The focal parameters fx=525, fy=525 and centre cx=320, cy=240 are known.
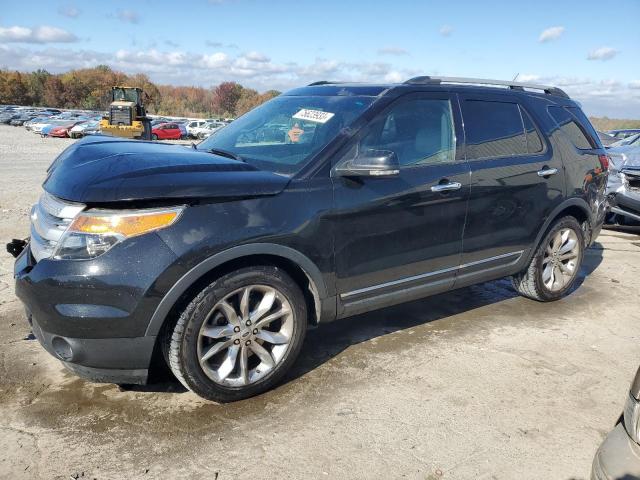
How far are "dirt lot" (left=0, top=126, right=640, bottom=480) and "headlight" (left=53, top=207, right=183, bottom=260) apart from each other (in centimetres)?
97

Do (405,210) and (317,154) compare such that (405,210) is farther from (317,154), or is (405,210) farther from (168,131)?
(168,131)

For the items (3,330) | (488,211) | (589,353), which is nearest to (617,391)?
(589,353)

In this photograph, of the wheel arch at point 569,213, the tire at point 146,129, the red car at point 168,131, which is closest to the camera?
the wheel arch at point 569,213

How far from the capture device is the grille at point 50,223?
2764 mm

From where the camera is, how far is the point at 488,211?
4121mm

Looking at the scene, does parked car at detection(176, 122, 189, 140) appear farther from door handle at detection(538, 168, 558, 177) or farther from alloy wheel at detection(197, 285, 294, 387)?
alloy wheel at detection(197, 285, 294, 387)

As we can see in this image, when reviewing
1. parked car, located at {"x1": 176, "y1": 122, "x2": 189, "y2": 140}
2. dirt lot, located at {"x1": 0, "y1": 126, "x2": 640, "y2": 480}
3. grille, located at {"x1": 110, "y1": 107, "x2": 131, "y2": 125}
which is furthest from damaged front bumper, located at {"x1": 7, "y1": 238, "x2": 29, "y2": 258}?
parked car, located at {"x1": 176, "y1": 122, "x2": 189, "y2": 140}

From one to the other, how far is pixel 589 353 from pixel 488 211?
1.33 meters

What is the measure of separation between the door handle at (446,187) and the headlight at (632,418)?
76.8 inches

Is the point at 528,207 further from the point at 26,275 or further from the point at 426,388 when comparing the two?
the point at 26,275

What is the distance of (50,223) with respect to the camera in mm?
2887

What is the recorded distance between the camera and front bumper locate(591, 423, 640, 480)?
1.87 meters

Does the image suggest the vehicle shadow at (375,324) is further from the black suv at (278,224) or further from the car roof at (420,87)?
the car roof at (420,87)

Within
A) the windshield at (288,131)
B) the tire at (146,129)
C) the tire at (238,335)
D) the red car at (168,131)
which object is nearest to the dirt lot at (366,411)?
the tire at (238,335)
